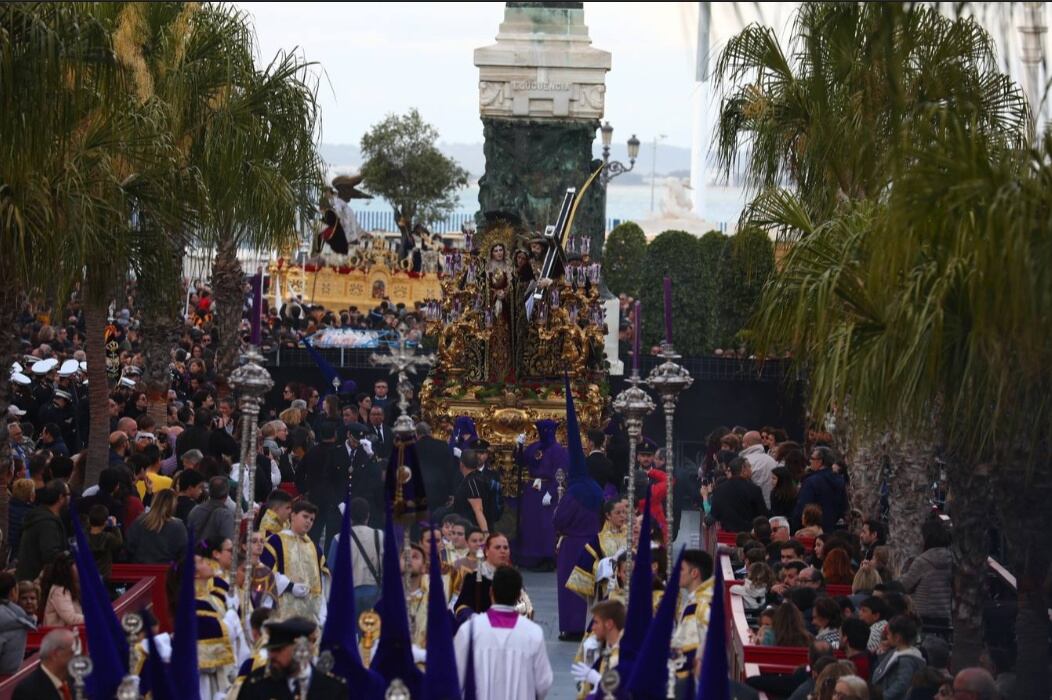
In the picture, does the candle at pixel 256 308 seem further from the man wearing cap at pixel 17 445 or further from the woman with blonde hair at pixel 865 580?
the man wearing cap at pixel 17 445

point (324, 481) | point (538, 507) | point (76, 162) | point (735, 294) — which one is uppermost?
point (76, 162)

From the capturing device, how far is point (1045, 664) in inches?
480

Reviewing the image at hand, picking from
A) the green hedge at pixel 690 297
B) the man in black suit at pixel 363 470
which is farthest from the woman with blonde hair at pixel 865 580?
the green hedge at pixel 690 297

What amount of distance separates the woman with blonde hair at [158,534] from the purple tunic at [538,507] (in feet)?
18.1

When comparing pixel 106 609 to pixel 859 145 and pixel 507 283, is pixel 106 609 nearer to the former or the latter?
pixel 859 145

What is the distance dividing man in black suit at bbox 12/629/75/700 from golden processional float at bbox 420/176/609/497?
515 inches

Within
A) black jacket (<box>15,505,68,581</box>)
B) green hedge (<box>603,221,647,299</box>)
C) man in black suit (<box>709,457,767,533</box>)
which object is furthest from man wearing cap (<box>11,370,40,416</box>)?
green hedge (<box>603,221,647,299</box>)

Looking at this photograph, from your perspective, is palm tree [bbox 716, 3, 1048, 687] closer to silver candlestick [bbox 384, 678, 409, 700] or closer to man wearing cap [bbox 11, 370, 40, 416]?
silver candlestick [bbox 384, 678, 409, 700]

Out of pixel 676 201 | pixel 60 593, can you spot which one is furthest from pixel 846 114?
pixel 676 201

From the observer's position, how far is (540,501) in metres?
20.4

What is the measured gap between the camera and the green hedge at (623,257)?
4331 cm

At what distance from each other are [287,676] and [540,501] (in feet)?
35.8

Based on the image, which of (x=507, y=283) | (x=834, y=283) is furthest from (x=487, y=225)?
(x=834, y=283)

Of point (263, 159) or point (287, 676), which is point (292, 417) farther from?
point (287, 676)
